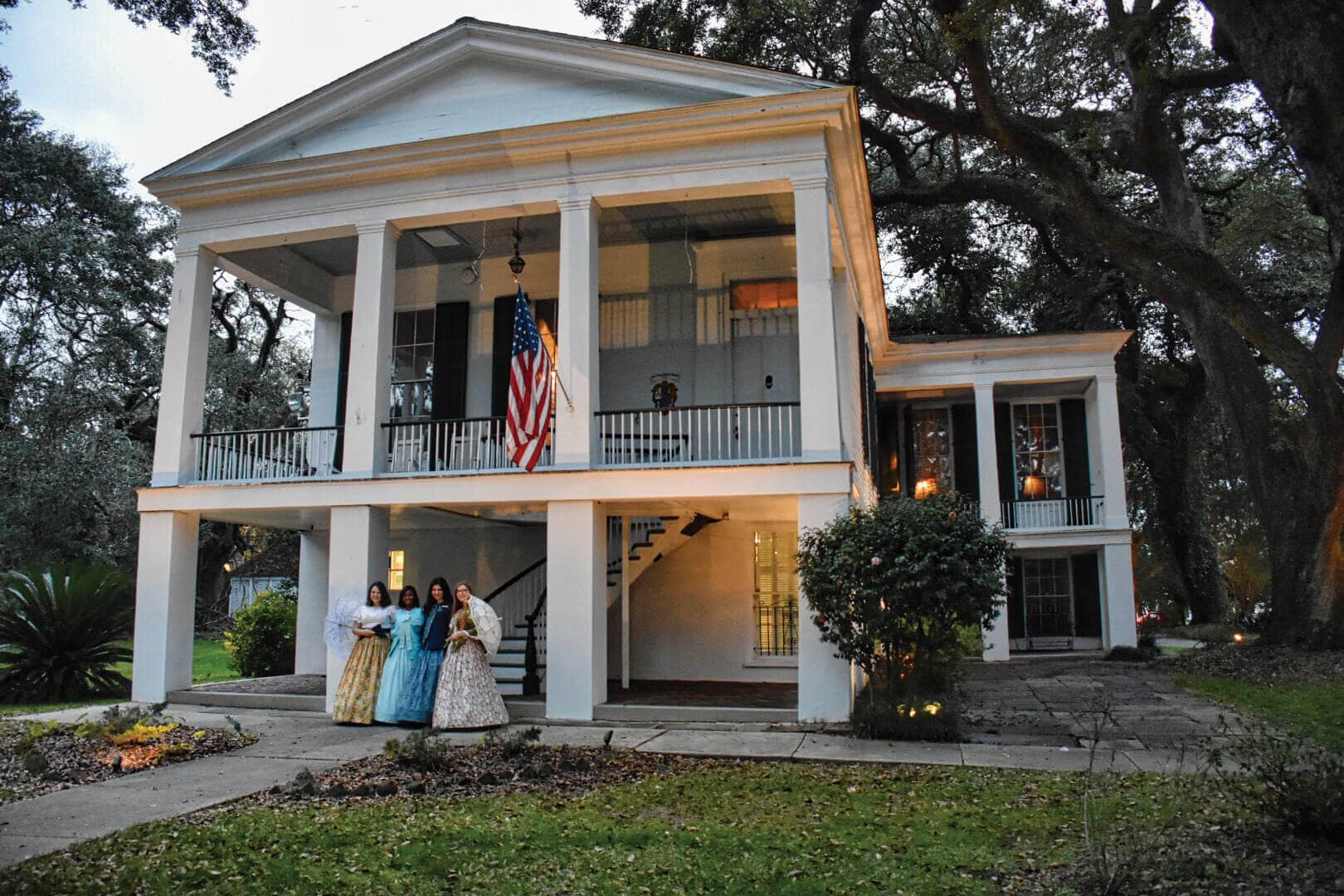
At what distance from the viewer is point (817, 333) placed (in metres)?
10.7

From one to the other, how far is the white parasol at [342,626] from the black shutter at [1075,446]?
48.5 ft

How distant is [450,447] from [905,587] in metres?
6.22

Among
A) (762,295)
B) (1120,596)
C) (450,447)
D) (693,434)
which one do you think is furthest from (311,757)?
(1120,596)

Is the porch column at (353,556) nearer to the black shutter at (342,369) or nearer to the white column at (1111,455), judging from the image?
the black shutter at (342,369)

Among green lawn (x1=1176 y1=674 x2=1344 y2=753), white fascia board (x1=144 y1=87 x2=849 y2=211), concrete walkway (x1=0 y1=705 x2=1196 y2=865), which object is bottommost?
concrete walkway (x1=0 y1=705 x2=1196 y2=865)

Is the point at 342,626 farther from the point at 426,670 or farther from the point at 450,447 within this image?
the point at 450,447

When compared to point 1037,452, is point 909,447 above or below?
above

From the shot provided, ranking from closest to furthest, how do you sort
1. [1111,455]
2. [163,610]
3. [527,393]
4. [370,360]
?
[527,393]
[370,360]
[163,610]
[1111,455]

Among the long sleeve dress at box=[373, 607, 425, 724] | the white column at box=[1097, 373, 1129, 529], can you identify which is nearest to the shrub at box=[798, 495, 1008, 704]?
the long sleeve dress at box=[373, 607, 425, 724]

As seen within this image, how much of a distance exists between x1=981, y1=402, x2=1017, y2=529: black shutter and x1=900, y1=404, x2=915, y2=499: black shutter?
1.71 metres

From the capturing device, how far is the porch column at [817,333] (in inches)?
414

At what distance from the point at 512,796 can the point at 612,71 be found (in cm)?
869

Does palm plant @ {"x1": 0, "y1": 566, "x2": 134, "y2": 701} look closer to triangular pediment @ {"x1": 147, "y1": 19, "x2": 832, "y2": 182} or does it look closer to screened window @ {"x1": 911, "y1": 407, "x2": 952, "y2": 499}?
triangular pediment @ {"x1": 147, "y1": 19, "x2": 832, "y2": 182}

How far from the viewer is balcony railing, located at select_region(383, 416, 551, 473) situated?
1224 centimetres
